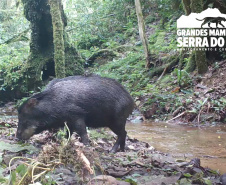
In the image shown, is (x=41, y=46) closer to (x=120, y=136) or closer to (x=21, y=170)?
(x=120, y=136)

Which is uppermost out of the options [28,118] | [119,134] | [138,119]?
[28,118]

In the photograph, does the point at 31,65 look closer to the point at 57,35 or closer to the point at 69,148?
the point at 57,35

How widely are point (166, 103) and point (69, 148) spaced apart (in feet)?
25.5

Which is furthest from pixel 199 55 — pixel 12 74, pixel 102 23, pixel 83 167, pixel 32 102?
pixel 102 23

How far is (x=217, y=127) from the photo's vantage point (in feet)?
26.6

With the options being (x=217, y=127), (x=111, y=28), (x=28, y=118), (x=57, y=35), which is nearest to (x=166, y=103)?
(x=217, y=127)

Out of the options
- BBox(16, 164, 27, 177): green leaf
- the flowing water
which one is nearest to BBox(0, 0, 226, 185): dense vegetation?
BBox(16, 164, 27, 177): green leaf

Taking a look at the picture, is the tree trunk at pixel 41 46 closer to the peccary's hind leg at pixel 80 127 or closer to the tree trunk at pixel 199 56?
the tree trunk at pixel 199 56

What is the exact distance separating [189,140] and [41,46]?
373 inches

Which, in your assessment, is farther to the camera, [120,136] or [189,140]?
[189,140]

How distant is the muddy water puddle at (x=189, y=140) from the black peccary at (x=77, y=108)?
108 cm

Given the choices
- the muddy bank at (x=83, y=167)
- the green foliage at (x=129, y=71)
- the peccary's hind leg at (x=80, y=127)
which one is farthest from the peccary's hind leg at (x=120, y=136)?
the green foliage at (x=129, y=71)

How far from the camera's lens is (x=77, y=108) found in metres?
5.11

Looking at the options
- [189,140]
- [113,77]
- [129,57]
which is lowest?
[189,140]
